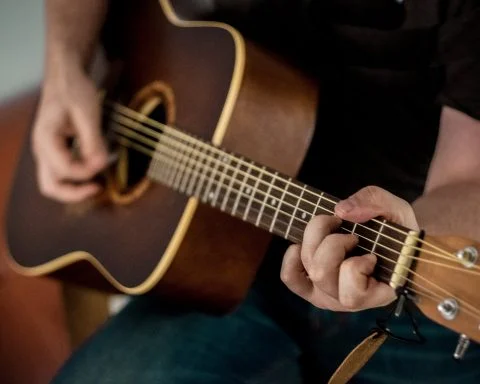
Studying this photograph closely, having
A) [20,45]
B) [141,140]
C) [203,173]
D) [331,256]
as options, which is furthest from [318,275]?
[20,45]

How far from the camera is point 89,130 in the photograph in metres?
0.87

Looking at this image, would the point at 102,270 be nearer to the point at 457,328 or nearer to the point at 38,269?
the point at 38,269

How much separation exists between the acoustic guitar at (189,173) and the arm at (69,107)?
3 cm

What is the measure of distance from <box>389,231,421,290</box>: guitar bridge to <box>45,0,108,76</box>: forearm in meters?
0.60

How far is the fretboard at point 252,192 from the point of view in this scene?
536mm

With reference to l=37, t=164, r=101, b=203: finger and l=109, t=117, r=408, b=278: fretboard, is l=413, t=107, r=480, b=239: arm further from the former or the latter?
l=37, t=164, r=101, b=203: finger

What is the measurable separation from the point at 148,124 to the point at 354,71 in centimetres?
29

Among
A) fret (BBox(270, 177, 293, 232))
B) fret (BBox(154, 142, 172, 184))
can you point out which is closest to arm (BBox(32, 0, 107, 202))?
fret (BBox(154, 142, 172, 184))

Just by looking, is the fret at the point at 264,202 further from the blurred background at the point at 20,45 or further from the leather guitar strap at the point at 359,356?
the blurred background at the point at 20,45

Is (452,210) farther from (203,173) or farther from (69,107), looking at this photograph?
(69,107)

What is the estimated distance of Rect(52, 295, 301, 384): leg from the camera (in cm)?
78

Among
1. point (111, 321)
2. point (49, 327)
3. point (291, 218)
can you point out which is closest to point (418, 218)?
point (291, 218)

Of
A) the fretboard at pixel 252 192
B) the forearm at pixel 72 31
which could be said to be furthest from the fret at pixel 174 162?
the forearm at pixel 72 31

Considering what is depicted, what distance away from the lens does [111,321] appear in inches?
34.8
